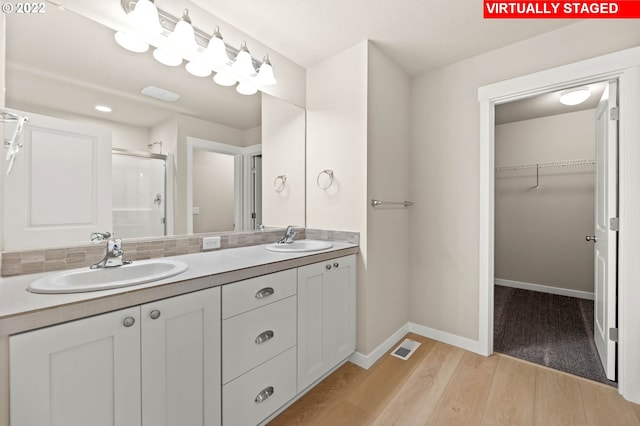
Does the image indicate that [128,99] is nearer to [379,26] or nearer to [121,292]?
[121,292]

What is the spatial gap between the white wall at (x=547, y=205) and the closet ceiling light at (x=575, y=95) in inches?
31.6

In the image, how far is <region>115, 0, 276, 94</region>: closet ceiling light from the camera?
1.42 meters

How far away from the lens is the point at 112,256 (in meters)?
1.25

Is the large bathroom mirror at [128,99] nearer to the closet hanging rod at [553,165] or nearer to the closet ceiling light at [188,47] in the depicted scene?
the closet ceiling light at [188,47]

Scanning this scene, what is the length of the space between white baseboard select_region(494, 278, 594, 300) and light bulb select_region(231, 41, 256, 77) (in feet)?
13.8

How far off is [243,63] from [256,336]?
169 centimetres

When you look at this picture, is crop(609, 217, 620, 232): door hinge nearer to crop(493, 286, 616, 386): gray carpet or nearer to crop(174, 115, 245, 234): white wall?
crop(493, 286, 616, 386): gray carpet

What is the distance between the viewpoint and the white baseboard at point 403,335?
2.02m

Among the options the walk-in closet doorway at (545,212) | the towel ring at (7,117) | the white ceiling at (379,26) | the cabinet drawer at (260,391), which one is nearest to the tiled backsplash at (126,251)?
the towel ring at (7,117)

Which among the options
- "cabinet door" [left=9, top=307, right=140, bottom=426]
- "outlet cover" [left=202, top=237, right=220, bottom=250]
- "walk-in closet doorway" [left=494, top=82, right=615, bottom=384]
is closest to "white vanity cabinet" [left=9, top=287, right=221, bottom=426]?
"cabinet door" [left=9, top=307, right=140, bottom=426]

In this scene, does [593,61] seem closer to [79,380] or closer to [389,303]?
[389,303]

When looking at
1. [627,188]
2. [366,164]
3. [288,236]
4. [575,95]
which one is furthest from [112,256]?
[575,95]

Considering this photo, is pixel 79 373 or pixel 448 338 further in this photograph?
pixel 448 338

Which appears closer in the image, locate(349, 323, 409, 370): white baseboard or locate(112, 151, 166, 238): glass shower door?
locate(112, 151, 166, 238): glass shower door
